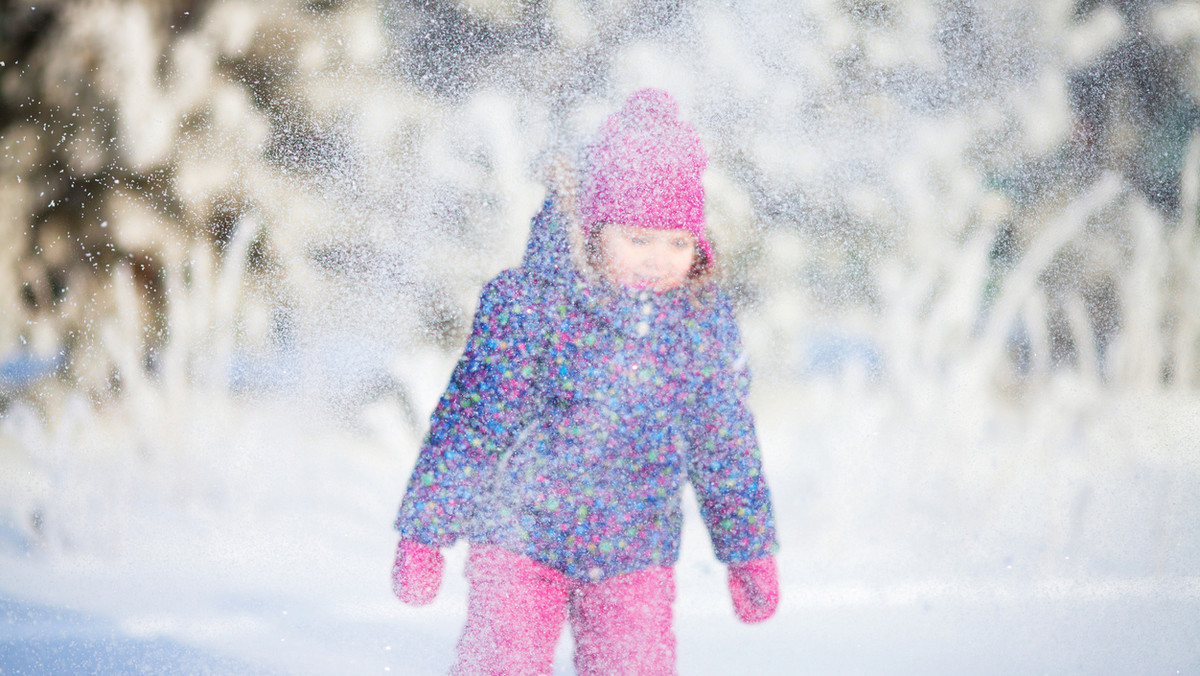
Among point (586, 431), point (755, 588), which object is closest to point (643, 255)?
point (586, 431)

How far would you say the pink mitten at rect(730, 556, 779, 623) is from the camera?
0.94 meters

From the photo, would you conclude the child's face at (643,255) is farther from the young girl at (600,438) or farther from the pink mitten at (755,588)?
the pink mitten at (755,588)

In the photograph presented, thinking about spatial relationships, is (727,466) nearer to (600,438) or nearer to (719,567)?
(600,438)

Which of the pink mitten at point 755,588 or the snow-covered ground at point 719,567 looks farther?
the snow-covered ground at point 719,567

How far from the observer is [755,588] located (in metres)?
0.95

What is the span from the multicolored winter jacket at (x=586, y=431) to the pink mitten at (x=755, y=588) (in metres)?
0.01

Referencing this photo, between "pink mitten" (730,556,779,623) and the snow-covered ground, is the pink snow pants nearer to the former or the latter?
"pink mitten" (730,556,779,623)

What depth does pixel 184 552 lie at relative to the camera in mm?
1236

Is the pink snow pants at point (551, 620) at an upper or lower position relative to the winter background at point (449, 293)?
lower

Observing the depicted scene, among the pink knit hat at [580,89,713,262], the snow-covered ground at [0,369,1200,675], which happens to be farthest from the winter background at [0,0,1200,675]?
the pink knit hat at [580,89,713,262]

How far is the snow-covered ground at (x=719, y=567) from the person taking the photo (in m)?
1.21

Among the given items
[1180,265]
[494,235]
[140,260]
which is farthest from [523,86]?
[1180,265]

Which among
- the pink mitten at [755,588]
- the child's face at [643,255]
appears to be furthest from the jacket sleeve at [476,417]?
the pink mitten at [755,588]

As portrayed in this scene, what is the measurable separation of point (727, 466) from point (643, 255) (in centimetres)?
24
